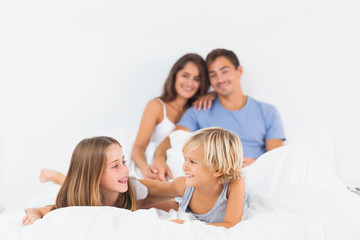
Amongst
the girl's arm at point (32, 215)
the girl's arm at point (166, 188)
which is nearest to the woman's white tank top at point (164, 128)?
the girl's arm at point (166, 188)

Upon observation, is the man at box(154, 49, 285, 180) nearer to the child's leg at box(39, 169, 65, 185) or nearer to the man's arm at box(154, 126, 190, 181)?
the man's arm at box(154, 126, 190, 181)

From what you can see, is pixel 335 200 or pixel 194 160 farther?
pixel 194 160

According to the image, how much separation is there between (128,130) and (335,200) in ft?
4.20

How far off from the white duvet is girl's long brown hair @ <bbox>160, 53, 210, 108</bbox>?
1.01 metres

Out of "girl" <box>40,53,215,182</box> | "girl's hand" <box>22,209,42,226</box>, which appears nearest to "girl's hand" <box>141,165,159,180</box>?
"girl" <box>40,53,215,182</box>

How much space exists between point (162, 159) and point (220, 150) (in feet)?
2.17

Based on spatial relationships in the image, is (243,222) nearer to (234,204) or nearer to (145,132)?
(234,204)

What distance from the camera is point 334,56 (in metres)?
2.39

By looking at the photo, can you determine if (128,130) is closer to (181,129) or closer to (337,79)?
(181,129)

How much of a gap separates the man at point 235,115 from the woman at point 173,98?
7 cm

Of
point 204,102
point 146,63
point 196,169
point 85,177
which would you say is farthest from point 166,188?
point 146,63

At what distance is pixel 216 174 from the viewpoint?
1.35 meters

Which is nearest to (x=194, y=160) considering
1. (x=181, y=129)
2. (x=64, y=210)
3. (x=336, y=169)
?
(x=64, y=210)

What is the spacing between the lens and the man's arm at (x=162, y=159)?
1.82m
